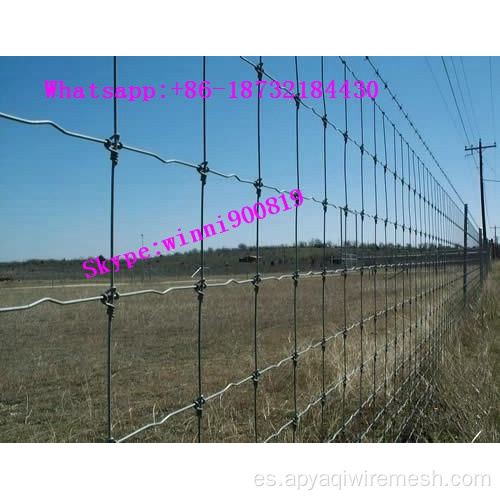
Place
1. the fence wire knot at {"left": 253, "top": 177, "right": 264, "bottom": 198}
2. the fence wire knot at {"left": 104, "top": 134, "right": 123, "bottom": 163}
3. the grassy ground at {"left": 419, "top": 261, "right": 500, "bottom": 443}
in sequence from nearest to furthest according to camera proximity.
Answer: the fence wire knot at {"left": 104, "top": 134, "right": 123, "bottom": 163} → the fence wire knot at {"left": 253, "top": 177, "right": 264, "bottom": 198} → the grassy ground at {"left": 419, "top": 261, "right": 500, "bottom": 443}

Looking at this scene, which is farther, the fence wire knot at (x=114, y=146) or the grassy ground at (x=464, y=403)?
the grassy ground at (x=464, y=403)

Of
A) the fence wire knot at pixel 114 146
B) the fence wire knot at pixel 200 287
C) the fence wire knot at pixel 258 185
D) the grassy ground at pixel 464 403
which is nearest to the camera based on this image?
the fence wire knot at pixel 114 146

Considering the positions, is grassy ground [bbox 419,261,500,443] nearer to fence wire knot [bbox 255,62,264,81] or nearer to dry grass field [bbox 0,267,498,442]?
dry grass field [bbox 0,267,498,442]

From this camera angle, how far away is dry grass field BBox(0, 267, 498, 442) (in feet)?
10.2

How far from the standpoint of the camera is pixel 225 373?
4.83m

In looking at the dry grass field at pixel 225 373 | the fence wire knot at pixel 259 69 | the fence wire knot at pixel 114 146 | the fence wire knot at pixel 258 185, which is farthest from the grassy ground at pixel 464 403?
the fence wire knot at pixel 114 146

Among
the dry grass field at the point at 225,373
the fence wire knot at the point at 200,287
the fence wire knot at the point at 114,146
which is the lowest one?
the dry grass field at the point at 225,373

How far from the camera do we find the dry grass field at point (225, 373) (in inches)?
122

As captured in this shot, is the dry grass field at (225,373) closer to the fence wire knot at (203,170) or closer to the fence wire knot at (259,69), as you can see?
the fence wire knot at (203,170)

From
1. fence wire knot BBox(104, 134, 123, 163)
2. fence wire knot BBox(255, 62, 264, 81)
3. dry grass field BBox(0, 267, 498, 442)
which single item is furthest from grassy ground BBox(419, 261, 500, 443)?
fence wire knot BBox(104, 134, 123, 163)

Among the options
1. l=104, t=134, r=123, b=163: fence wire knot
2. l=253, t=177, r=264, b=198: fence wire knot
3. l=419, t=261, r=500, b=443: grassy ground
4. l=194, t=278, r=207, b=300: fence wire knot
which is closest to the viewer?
l=104, t=134, r=123, b=163: fence wire knot

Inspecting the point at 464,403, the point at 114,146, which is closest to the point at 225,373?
the point at 464,403

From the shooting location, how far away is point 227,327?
8109 mm
